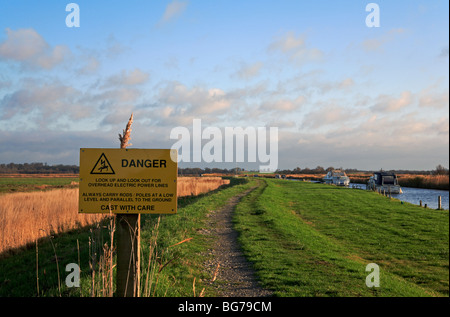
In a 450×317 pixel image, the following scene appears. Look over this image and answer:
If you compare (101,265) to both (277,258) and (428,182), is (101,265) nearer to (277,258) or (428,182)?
(277,258)

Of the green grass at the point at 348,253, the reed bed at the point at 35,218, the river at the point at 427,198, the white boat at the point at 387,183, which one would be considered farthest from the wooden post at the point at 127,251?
the white boat at the point at 387,183

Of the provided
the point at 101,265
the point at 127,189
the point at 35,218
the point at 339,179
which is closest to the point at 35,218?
the point at 35,218

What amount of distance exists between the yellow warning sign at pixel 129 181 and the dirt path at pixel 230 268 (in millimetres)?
3335

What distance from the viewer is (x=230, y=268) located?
27.7 feet

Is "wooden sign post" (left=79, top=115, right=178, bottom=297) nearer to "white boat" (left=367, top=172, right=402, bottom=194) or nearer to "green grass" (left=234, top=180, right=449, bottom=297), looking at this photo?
"green grass" (left=234, top=180, right=449, bottom=297)

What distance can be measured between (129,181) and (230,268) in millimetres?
5213

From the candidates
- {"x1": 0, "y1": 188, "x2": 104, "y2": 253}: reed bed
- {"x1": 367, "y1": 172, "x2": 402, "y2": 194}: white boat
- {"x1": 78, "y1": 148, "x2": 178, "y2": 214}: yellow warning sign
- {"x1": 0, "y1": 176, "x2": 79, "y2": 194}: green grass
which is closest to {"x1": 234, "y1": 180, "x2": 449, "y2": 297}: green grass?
{"x1": 78, "y1": 148, "x2": 178, "y2": 214}: yellow warning sign

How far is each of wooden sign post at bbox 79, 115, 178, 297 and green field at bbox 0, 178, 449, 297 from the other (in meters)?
0.33

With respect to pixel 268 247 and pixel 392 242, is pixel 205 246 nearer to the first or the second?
pixel 268 247

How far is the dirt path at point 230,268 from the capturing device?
6746 mm

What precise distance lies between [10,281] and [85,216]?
7.84 m

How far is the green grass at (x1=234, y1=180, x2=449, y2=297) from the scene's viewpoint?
7.25 metres

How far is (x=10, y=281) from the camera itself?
7.92 meters
